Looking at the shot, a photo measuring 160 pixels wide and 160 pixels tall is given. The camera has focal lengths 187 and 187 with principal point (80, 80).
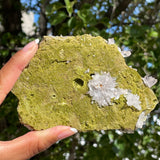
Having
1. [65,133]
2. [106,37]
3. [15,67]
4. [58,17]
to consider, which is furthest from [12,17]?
[65,133]

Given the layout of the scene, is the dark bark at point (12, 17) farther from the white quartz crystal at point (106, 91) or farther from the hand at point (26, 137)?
the white quartz crystal at point (106, 91)

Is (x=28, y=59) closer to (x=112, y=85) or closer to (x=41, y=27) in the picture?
(x=112, y=85)

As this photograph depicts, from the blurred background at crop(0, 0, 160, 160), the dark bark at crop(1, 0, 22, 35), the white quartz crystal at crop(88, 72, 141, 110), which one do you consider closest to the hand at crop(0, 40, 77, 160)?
the white quartz crystal at crop(88, 72, 141, 110)

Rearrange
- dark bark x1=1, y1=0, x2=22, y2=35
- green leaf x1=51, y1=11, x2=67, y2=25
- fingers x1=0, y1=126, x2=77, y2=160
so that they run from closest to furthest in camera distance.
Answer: fingers x1=0, y1=126, x2=77, y2=160 < green leaf x1=51, y1=11, x2=67, y2=25 < dark bark x1=1, y1=0, x2=22, y2=35

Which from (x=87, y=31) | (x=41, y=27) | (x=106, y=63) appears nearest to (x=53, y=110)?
(x=106, y=63)

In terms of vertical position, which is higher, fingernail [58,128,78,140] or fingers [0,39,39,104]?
fingers [0,39,39,104]

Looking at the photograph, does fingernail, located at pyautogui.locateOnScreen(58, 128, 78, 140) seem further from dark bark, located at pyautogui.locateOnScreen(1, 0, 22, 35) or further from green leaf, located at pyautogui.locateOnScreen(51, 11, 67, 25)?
dark bark, located at pyautogui.locateOnScreen(1, 0, 22, 35)

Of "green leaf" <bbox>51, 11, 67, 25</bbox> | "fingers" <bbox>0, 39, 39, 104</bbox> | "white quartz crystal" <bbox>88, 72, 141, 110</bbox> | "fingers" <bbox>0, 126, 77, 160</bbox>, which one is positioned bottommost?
"fingers" <bbox>0, 126, 77, 160</bbox>
